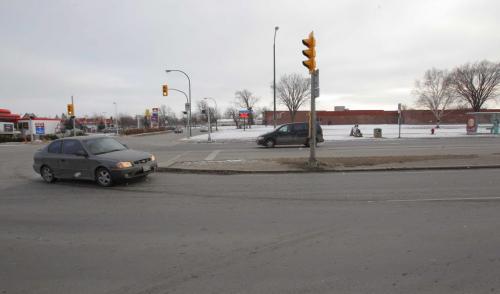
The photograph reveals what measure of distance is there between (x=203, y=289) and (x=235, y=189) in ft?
15.8

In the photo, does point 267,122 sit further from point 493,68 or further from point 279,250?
point 279,250

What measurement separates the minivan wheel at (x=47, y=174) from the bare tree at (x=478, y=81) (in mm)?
72019

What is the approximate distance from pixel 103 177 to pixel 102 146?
3.98ft

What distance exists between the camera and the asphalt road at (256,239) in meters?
3.30

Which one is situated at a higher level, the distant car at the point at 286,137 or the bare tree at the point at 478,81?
the bare tree at the point at 478,81

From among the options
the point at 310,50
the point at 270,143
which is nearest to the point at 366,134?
the point at 270,143

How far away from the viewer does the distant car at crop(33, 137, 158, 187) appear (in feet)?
28.1

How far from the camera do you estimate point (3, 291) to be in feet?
10.6

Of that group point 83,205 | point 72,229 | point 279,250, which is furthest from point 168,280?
point 83,205

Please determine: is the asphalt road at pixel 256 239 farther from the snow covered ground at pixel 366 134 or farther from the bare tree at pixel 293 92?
the bare tree at pixel 293 92

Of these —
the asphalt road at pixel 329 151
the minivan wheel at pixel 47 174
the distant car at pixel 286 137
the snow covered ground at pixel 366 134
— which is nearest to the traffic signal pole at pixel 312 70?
the asphalt road at pixel 329 151

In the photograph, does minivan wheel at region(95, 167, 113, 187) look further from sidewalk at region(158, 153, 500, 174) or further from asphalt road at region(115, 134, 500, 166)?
asphalt road at region(115, 134, 500, 166)

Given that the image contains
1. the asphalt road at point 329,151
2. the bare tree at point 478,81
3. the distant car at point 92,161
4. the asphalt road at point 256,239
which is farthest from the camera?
the bare tree at point 478,81

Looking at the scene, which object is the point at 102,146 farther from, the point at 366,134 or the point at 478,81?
the point at 478,81
